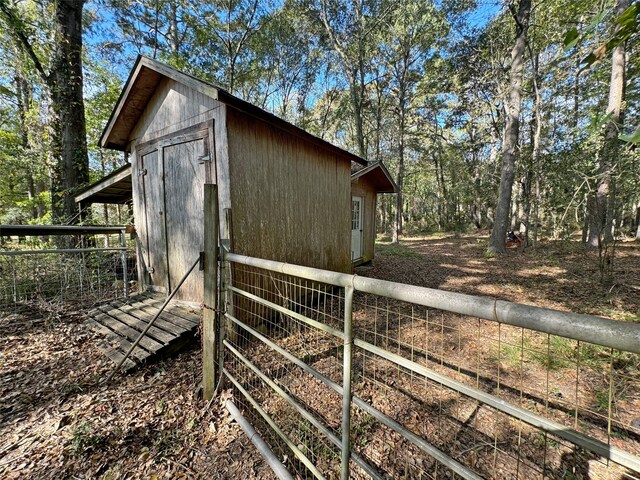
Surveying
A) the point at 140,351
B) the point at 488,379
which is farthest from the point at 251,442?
the point at 488,379

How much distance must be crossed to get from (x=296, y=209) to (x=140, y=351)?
3300 mm

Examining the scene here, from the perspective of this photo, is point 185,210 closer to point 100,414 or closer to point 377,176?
point 100,414

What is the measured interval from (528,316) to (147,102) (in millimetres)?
6578

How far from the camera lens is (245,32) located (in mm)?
12977

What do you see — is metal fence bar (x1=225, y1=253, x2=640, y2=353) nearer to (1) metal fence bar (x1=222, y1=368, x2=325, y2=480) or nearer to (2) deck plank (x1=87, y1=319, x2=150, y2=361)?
(1) metal fence bar (x1=222, y1=368, x2=325, y2=480)

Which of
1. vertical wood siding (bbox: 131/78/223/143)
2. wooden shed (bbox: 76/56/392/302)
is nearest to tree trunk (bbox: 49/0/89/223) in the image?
wooden shed (bbox: 76/56/392/302)

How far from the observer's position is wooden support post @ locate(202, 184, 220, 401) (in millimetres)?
2648

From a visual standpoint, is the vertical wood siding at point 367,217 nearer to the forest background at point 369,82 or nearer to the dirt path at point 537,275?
the dirt path at point 537,275

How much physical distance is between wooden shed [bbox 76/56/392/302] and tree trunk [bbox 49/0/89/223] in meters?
1.24

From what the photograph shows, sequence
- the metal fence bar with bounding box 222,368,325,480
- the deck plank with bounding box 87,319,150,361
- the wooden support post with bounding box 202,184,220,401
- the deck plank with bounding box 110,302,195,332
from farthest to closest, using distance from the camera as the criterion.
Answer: the deck plank with bounding box 110,302,195,332
the deck plank with bounding box 87,319,150,361
the wooden support post with bounding box 202,184,220,401
the metal fence bar with bounding box 222,368,325,480

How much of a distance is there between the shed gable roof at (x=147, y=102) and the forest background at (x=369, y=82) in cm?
240

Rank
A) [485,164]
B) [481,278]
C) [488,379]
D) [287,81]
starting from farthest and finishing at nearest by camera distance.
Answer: [485,164] → [287,81] → [481,278] → [488,379]

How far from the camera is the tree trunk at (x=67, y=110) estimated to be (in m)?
6.54

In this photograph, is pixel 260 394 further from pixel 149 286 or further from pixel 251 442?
pixel 149 286
